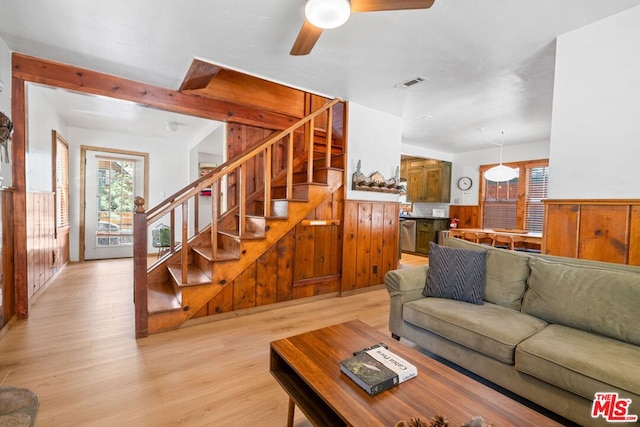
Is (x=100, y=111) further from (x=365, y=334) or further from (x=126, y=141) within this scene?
(x=365, y=334)

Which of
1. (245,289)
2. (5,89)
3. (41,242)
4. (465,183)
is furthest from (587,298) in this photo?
(465,183)

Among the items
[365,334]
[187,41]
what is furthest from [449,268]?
[187,41]

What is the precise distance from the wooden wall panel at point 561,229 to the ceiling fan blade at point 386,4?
1794 millimetres

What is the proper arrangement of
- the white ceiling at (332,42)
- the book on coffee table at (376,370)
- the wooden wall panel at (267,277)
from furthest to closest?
the wooden wall panel at (267,277) < the white ceiling at (332,42) < the book on coffee table at (376,370)

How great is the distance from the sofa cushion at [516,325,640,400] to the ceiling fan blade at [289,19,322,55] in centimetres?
222

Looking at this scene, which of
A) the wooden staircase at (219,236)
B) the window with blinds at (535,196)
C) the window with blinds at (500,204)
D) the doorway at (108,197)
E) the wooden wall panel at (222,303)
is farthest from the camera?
the window with blinds at (500,204)

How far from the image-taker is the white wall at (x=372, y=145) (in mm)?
3705

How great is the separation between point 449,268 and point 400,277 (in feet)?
1.26

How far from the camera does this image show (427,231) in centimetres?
670

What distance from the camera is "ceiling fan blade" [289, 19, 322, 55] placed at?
1839mm

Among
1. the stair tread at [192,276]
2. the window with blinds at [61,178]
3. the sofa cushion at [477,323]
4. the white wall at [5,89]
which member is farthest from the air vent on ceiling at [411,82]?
the window with blinds at [61,178]

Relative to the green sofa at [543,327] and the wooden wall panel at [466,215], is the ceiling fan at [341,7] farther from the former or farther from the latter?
the wooden wall panel at [466,215]

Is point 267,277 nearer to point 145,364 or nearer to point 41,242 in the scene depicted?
point 145,364

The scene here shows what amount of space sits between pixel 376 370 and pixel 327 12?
185 centimetres
